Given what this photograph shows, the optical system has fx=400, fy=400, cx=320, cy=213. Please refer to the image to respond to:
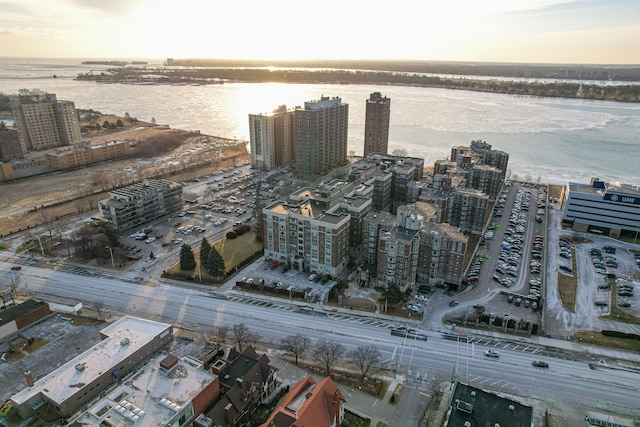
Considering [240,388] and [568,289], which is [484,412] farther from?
[568,289]

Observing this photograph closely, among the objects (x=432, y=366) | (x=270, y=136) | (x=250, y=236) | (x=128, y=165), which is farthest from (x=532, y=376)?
(x=128, y=165)

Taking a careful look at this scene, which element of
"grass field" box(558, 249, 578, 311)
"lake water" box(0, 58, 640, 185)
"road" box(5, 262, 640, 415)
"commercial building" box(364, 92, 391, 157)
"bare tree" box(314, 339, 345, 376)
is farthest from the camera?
"lake water" box(0, 58, 640, 185)

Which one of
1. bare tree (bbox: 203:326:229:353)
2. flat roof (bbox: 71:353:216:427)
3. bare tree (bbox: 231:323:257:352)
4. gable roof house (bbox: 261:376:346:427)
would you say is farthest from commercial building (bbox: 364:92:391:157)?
flat roof (bbox: 71:353:216:427)

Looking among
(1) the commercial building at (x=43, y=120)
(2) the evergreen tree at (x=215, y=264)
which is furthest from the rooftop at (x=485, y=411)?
(1) the commercial building at (x=43, y=120)

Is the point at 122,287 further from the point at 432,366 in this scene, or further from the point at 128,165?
the point at 128,165

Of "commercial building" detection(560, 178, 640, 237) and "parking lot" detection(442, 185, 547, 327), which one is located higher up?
"commercial building" detection(560, 178, 640, 237)

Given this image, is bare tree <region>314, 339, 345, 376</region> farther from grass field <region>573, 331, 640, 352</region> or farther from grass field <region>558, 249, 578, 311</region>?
grass field <region>558, 249, 578, 311</region>

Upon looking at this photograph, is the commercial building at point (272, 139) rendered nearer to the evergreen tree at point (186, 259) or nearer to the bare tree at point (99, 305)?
the evergreen tree at point (186, 259)
